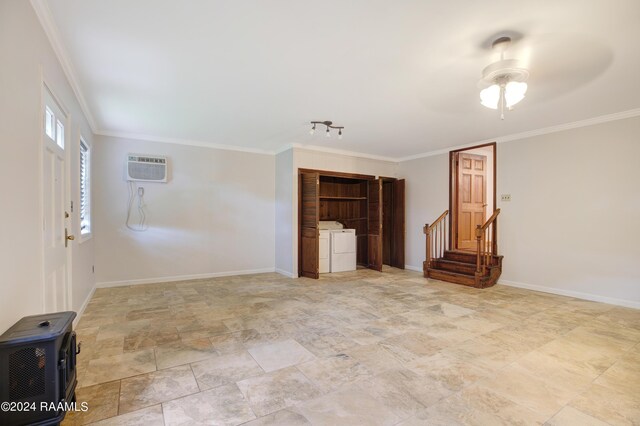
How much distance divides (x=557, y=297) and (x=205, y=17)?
551cm

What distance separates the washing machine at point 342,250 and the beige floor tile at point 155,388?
13.9ft

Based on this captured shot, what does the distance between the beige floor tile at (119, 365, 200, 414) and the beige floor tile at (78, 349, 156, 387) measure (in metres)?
0.11

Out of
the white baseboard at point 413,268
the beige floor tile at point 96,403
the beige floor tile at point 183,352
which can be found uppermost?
the beige floor tile at point 96,403

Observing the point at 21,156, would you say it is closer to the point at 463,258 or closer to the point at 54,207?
the point at 54,207

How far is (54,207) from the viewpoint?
8.39 feet

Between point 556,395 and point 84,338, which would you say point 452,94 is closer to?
point 556,395

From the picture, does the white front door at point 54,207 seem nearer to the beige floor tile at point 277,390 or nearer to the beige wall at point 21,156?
the beige wall at point 21,156

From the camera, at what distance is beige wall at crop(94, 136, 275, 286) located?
5.03 m

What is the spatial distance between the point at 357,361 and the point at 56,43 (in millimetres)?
3451

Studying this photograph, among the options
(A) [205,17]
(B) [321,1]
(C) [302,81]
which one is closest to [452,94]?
(C) [302,81]

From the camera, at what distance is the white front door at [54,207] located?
233 centimetres

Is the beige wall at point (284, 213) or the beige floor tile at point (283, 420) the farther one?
the beige wall at point (284, 213)

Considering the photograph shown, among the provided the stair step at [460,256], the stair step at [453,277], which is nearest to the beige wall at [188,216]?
the stair step at [453,277]

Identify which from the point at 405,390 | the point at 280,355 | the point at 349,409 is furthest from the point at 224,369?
the point at 405,390
